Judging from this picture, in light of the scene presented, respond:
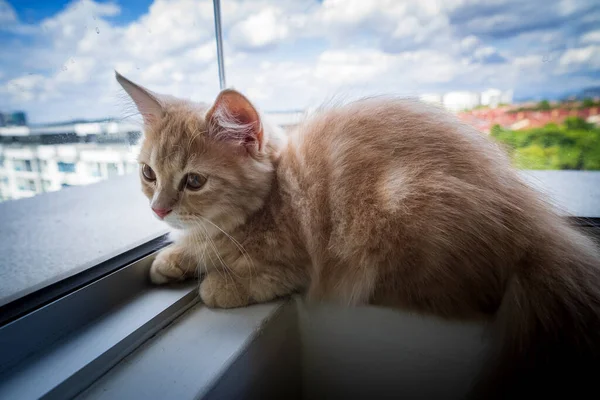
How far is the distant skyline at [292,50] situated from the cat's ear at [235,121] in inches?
2.2

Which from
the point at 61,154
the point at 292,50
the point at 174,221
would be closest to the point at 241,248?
the point at 174,221

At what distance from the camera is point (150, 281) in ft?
3.14

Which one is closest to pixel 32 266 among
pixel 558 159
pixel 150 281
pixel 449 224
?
pixel 150 281

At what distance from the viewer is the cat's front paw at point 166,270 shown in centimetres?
94

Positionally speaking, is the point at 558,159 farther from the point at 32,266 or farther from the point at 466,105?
the point at 32,266

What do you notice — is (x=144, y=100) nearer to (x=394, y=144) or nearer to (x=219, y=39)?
(x=219, y=39)

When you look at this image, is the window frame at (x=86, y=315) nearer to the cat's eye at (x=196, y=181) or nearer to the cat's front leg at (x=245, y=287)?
the cat's front leg at (x=245, y=287)

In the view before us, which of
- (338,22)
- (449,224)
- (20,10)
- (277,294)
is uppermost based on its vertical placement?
(338,22)

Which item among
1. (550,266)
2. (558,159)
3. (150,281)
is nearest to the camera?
(550,266)

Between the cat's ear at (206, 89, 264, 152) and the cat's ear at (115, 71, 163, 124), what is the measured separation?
0.20 meters

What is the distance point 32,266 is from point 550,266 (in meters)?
1.29

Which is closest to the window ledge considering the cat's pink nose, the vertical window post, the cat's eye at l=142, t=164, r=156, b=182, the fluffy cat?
the fluffy cat

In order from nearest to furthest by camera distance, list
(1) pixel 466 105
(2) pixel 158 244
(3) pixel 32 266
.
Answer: (3) pixel 32 266
(2) pixel 158 244
(1) pixel 466 105

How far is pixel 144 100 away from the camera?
96cm
